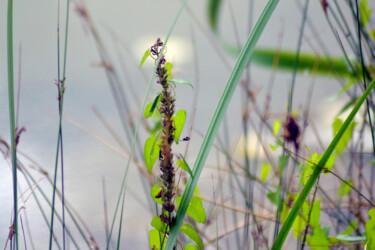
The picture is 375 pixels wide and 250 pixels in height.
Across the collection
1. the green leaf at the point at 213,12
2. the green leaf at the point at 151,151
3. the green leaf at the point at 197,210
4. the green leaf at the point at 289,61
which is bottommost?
the green leaf at the point at 197,210

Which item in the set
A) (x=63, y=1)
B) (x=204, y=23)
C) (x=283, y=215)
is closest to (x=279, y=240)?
(x=283, y=215)

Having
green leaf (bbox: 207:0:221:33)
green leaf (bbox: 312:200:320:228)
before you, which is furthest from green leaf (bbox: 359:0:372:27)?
green leaf (bbox: 207:0:221:33)

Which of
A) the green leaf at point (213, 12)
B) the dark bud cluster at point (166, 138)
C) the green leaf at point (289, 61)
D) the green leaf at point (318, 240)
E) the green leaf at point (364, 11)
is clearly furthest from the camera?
the green leaf at point (213, 12)

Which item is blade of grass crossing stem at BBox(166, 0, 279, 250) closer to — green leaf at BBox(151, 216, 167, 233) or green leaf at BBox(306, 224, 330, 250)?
green leaf at BBox(151, 216, 167, 233)

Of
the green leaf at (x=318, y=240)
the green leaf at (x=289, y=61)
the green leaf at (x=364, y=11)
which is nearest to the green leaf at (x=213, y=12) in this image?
the green leaf at (x=289, y=61)

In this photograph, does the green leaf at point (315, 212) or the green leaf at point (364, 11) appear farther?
the green leaf at point (364, 11)

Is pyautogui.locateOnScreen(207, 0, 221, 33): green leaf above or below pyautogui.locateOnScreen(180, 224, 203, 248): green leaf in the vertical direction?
above

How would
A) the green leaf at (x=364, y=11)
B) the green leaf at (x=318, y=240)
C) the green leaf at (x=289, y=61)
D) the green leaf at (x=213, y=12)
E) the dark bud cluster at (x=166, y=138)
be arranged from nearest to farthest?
the dark bud cluster at (x=166, y=138) < the green leaf at (x=318, y=240) < the green leaf at (x=364, y=11) < the green leaf at (x=289, y=61) < the green leaf at (x=213, y=12)

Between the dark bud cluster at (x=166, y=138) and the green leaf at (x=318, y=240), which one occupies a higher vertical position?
the dark bud cluster at (x=166, y=138)

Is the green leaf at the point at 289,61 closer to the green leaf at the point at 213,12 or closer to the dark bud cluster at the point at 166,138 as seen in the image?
the green leaf at the point at 213,12
